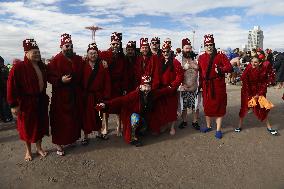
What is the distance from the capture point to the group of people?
5242mm

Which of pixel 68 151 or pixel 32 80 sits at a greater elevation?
pixel 32 80

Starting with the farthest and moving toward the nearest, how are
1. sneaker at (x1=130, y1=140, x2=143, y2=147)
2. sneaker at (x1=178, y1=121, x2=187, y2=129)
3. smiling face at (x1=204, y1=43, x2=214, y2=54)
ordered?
sneaker at (x1=178, y1=121, x2=187, y2=129), smiling face at (x1=204, y1=43, x2=214, y2=54), sneaker at (x1=130, y1=140, x2=143, y2=147)

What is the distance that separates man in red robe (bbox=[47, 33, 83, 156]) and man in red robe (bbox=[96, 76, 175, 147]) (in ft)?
2.06

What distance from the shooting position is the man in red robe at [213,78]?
20.2 ft

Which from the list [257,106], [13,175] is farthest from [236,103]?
[13,175]

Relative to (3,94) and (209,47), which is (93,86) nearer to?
(209,47)

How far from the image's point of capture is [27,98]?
5.19 meters

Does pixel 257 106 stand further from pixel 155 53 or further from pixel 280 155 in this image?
pixel 155 53

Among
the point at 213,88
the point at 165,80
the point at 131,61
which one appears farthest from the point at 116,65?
the point at 213,88

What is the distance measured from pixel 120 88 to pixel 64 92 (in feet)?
4.17

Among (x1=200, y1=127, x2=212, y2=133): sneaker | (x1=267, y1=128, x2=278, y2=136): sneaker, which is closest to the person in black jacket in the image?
(x1=200, y1=127, x2=212, y2=133): sneaker

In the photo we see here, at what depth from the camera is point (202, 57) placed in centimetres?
634

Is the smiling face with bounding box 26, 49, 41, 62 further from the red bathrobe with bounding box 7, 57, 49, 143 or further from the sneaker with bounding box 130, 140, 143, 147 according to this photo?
the sneaker with bounding box 130, 140, 143, 147

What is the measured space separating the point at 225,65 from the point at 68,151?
320cm
